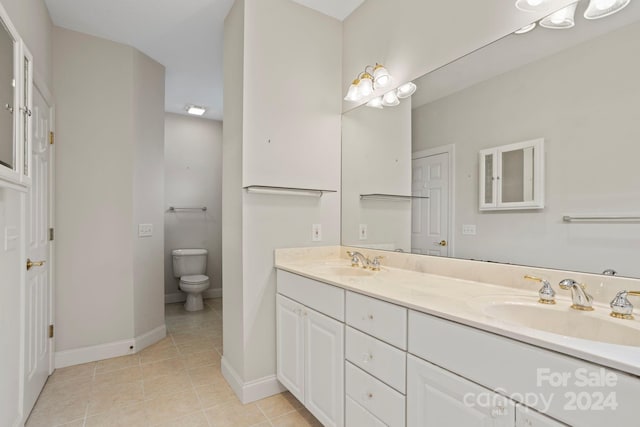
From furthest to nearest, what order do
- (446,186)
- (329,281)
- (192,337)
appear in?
1. (192,337)
2. (446,186)
3. (329,281)

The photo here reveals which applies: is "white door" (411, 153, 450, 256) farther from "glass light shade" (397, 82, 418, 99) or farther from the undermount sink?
the undermount sink

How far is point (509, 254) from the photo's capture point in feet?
4.74

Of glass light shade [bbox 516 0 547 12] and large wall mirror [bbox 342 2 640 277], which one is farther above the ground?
glass light shade [bbox 516 0 547 12]

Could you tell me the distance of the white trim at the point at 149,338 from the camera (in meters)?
2.80

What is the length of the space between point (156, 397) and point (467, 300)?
205cm

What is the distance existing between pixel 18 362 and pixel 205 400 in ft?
3.30

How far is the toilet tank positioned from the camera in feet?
13.7

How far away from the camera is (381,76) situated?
2.03m

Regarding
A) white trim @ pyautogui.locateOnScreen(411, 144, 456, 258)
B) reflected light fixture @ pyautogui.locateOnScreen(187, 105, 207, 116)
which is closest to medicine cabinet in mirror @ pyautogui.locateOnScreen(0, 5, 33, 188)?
white trim @ pyautogui.locateOnScreen(411, 144, 456, 258)

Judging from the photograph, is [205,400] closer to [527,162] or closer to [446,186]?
[446,186]

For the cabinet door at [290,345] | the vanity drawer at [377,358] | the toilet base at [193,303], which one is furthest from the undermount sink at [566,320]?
the toilet base at [193,303]

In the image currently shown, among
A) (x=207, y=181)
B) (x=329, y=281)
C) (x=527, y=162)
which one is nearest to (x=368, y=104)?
(x=527, y=162)

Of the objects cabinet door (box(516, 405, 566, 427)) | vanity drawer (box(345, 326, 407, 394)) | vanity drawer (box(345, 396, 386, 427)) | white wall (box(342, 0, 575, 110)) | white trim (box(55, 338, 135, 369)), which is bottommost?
white trim (box(55, 338, 135, 369))

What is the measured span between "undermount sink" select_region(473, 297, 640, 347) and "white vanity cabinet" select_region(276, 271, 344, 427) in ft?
2.21
